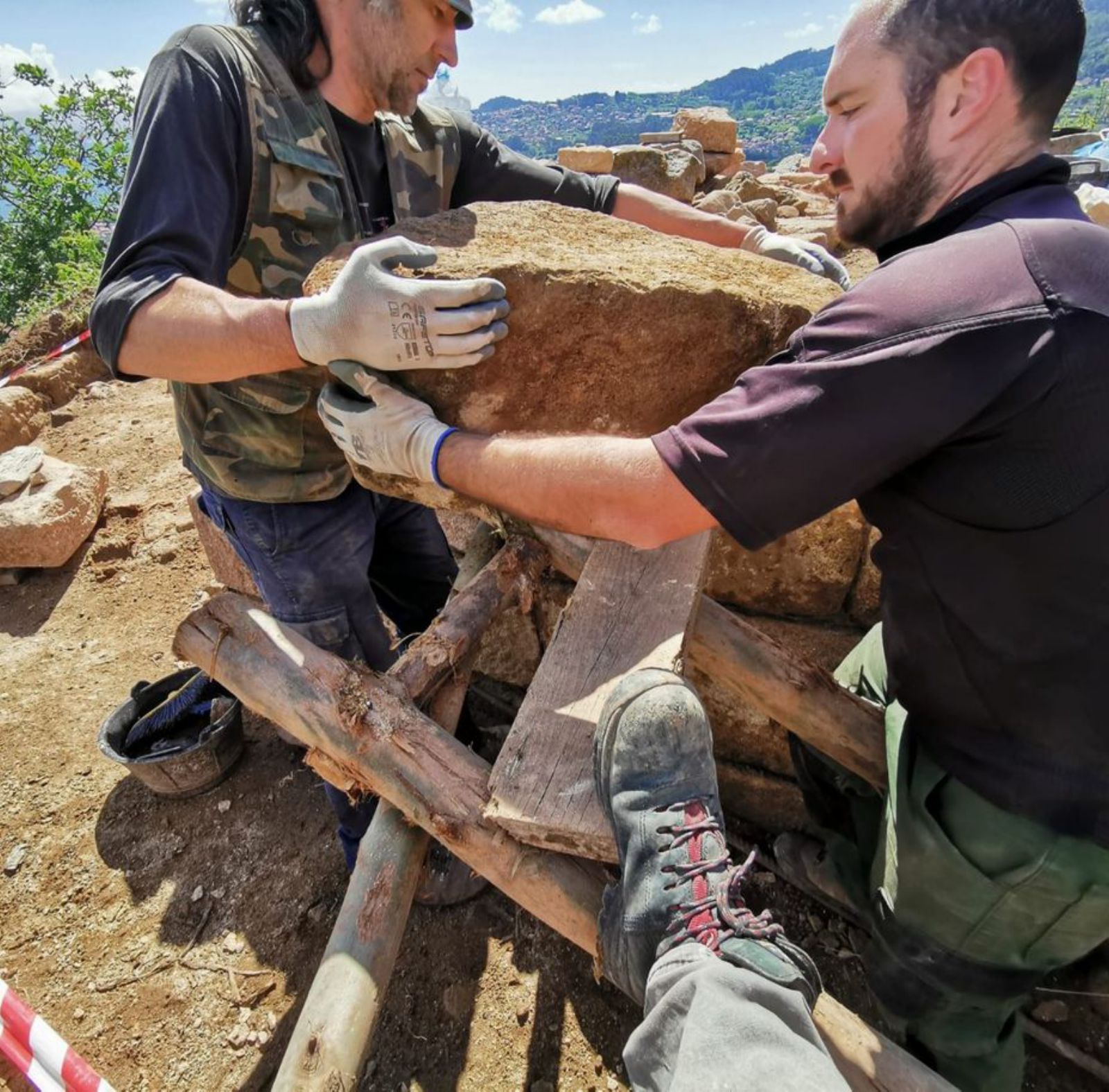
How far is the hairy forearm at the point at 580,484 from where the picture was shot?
1259 millimetres

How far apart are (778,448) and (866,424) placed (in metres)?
0.13

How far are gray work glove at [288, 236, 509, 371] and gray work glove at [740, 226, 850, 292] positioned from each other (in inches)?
47.5

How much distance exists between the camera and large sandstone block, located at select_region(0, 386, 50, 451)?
5.18 m

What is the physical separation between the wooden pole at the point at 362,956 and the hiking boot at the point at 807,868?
4.31ft

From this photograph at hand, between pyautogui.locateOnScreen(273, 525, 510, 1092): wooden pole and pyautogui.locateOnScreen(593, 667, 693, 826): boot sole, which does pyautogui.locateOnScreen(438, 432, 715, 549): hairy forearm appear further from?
pyautogui.locateOnScreen(273, 525, 510, 1092): wooden pole

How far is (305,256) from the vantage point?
188 cm

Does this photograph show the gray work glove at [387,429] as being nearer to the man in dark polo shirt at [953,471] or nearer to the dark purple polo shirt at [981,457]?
the man in dark polo shirt at [953,471]

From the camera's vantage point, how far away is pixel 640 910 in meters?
1.09

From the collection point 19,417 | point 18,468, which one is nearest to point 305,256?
point 18,468

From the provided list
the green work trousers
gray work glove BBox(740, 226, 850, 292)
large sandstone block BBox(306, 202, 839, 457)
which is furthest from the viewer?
gray work glove BBox(740, 226, 850, 292)

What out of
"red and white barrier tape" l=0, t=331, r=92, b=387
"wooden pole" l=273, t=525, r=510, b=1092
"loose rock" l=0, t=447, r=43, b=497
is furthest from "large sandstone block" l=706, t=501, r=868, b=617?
"red and white barrier tape" l=0, t=331, r=92, b=387

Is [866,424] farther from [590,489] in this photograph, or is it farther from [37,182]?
[37,182]

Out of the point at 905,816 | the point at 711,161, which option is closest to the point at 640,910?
the point at 905,816

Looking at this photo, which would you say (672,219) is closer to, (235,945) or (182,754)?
(182,754)
